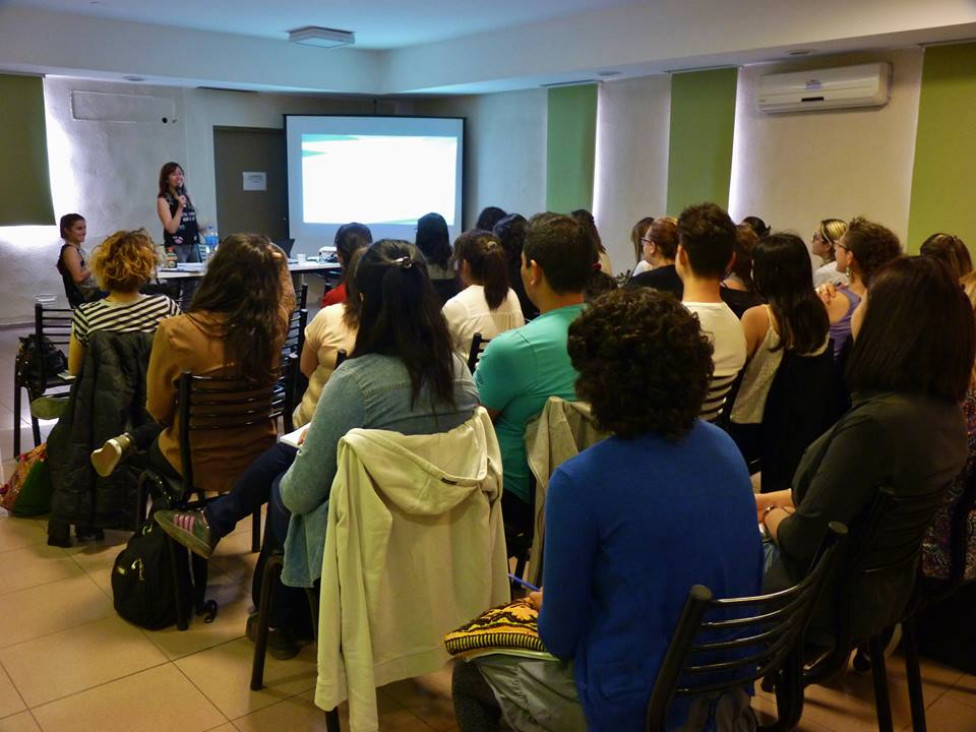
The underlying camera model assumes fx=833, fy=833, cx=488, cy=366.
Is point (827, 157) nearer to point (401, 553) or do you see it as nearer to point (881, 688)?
point (881, 688)

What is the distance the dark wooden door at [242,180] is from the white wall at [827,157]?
5.21 metres

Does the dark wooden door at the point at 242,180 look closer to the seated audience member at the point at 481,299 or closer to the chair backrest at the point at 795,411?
the seated audience member at the point at 481,299

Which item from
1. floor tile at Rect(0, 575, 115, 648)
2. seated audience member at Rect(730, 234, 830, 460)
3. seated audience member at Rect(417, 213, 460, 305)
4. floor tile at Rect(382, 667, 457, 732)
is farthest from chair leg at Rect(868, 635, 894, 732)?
seated audience member at Rect(417, 213, 460, 305)

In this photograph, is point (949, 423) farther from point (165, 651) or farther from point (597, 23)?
point (597, 23)

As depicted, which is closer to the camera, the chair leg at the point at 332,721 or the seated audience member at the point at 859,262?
the chair leg at the point at 332,721

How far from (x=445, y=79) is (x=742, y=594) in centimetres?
771

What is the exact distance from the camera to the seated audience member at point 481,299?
10.8ft

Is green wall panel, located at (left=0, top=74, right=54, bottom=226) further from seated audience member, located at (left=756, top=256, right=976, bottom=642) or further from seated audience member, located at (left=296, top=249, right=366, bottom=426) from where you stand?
seated audience member, located at (left=756, top=256, right=976, bottom=642)

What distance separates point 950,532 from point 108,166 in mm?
8210

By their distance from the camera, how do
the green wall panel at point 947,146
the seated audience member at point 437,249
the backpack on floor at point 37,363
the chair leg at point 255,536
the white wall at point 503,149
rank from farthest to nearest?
the white wall at point 503,149, the green wall panel at point 947,146, the seated audience member at point 437,249, the backpack on floor at point 37,363, the chair leg at point 255,536

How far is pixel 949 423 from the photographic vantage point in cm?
167

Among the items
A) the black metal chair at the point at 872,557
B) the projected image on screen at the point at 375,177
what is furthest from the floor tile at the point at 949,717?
the projected image on screen at the point at 375,177

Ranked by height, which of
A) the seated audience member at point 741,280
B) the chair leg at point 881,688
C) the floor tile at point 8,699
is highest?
the seated audience member at point 741,280

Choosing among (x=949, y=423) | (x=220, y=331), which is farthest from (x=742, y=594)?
(x=220, y=331)
